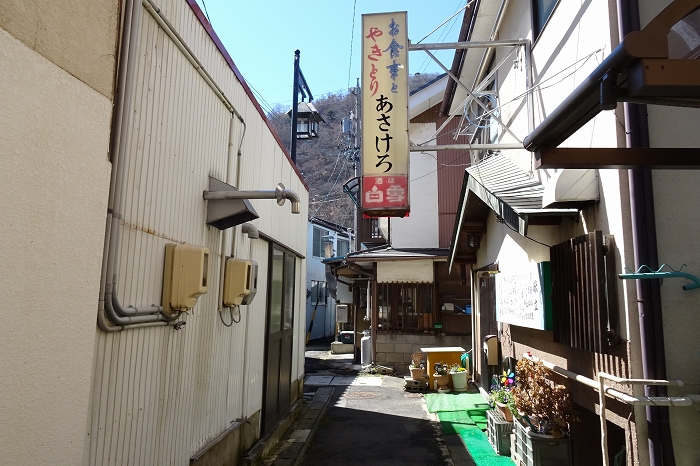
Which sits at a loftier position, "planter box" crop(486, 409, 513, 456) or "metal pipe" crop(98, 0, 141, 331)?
"metal pipe" crop(98, 0, 141, 331)

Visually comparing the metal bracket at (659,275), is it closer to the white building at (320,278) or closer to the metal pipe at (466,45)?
the metal pipe at (466,45)

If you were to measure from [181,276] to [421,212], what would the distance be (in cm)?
1429

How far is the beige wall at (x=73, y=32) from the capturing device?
2574mm

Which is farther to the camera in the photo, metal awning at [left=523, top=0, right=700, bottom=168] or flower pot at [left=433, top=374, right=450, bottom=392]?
flower pot at [left=433, top=374, right=450, bottom=392]

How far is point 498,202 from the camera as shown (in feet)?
20.7

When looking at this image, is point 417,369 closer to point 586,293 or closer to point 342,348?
point 586,293

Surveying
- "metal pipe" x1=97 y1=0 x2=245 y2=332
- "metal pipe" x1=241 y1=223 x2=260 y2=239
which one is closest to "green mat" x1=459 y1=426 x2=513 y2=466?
"metal pipe" x1=241 y1=223 x2=260 y2=239

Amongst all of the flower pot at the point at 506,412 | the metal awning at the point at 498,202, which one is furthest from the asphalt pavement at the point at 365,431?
the metal awning at the point at 498,202

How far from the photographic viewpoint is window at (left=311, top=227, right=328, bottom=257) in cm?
3103

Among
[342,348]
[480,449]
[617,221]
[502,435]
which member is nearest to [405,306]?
[342,348]

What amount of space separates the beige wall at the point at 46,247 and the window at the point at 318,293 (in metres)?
27.1

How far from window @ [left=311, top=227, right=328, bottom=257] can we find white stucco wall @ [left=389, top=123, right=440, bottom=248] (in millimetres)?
12972

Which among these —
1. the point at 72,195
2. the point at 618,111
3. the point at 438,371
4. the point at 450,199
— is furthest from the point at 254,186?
the point at 450,199

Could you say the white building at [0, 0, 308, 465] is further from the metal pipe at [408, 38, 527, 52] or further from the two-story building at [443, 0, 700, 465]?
the metal pipe at [408, 38, 527, 52]
